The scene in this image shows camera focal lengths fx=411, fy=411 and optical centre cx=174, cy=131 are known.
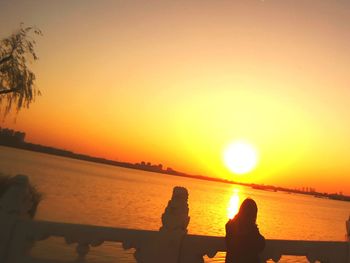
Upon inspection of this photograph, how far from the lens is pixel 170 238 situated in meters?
7.25

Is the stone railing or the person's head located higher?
the person's head

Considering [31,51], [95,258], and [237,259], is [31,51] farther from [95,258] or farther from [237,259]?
[237,259]

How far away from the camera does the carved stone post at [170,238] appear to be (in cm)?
720

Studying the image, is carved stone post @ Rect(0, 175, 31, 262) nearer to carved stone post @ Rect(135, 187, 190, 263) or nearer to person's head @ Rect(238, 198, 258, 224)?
carved stone post @ Rect(135, 187, 190, 263)

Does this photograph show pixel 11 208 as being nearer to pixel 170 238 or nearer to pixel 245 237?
pixel 170 238

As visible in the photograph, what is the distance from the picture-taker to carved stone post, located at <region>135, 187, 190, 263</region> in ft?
23.6

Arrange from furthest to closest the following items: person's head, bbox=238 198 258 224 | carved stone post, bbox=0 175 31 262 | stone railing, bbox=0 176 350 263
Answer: carved stone post, bbox=0 175 31 262
stone railing, bbox=0 176 350 263
person's head, bbox=238 198 258 224

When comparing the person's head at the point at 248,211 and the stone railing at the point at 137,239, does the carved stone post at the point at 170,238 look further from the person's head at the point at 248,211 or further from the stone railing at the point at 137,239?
the person's head at the point at 248,211

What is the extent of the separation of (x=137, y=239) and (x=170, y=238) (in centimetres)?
58

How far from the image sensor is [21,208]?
7617mm

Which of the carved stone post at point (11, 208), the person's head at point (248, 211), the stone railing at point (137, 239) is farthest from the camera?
the carved stone post at point (11, 208)

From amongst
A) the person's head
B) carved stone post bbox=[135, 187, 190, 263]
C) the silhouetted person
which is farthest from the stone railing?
the person's head

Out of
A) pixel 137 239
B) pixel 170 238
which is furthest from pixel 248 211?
pixel 137 239

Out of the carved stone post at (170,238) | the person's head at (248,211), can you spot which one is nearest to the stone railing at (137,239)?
the carved stone post at (170,238)
